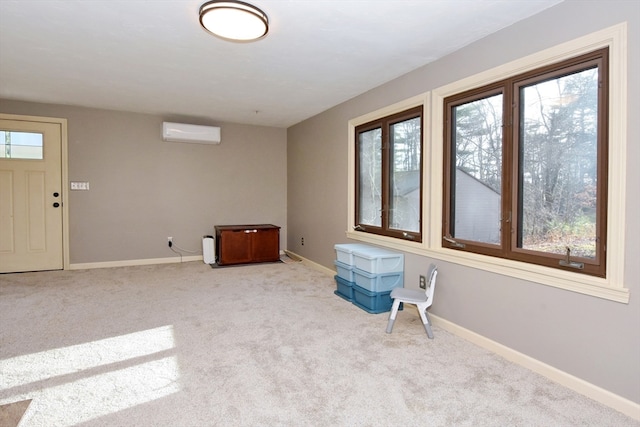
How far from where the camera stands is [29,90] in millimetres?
4320

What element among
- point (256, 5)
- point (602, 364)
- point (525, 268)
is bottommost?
point (602, 364)

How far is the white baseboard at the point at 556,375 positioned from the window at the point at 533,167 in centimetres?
65

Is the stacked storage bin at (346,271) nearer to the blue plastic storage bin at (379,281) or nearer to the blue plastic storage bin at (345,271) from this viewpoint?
the blue plastic storage bin at (345,271)

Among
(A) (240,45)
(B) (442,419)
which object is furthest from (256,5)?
(B) (442,419)

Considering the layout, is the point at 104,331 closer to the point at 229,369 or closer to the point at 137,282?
the point at 229,369

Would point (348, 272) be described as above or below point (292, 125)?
below

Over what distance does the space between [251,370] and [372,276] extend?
1529mm

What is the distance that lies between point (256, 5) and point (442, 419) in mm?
2689

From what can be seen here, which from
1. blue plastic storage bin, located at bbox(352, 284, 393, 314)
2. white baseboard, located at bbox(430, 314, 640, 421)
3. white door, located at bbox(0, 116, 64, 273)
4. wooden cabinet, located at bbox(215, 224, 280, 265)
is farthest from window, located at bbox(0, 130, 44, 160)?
white baseboard, located at bbox(430, 314, 640, 421)

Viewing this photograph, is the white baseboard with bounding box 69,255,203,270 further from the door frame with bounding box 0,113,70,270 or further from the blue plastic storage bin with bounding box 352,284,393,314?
the blue plastic storage bin with bounding box 352,284,393,314

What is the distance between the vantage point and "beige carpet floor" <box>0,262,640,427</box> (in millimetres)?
1854

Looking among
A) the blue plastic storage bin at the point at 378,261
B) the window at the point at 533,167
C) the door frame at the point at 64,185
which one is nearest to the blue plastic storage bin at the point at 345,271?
the blue plastic storage bin at the point at 378,261

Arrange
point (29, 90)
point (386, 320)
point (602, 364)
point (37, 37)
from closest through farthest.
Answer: point (602, 364) → point (37, 37) → point (386, 320) → point (29, 90)

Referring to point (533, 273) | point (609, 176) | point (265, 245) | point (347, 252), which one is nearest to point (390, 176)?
point (347, 252)
